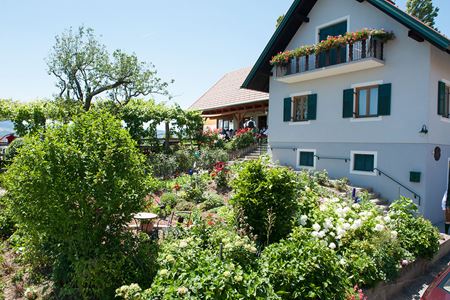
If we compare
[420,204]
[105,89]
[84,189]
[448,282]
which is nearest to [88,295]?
[84,189]

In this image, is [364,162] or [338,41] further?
[364,162]

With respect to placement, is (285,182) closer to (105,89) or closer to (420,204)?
(420,204)

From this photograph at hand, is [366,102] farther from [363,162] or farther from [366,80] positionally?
[363,162]

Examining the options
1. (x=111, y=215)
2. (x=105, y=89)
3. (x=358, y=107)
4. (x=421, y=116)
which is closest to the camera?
(x=111, y=215)

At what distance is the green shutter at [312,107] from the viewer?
46.3 ft

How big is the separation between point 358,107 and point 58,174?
11.5 meters

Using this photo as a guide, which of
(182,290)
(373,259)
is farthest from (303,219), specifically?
(182,290)

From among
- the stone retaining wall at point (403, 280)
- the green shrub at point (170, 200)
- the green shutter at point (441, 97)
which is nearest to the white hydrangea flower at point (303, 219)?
the stone retaining wall at point (403, 280)

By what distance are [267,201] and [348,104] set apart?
8.74m

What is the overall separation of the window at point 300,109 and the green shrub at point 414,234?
7.70 meters

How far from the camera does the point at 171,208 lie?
960cm

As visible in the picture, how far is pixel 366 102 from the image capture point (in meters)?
12.6

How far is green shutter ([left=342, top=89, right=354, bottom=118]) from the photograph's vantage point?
12.8 meters

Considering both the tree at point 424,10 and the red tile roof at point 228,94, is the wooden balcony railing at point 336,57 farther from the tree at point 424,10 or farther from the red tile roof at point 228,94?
the tree at point 424,10
